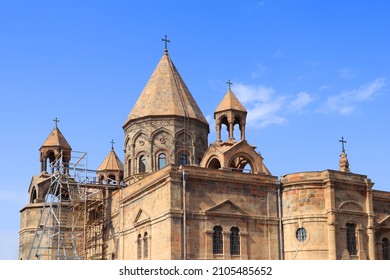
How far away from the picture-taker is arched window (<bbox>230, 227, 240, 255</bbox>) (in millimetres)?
34219

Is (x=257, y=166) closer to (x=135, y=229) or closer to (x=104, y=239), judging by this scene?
(x=135, y=229)

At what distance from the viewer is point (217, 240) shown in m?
34.1

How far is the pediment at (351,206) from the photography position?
35812mm

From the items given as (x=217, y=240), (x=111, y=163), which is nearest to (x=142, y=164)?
(x=111, y=163)

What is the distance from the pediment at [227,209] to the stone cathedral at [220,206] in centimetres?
5

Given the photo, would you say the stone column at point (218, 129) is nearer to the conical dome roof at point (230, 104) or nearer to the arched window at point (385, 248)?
the conical dome roof at point (230, 104)

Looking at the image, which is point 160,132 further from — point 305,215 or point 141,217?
point 305,215

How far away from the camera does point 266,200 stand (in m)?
35.9

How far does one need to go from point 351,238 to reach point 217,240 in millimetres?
7661

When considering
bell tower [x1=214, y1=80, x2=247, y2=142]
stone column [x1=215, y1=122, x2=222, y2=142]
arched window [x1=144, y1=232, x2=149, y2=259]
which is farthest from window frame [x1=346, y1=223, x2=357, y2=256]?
arched window [x1=144, y1=232, x2=149, y2=259]

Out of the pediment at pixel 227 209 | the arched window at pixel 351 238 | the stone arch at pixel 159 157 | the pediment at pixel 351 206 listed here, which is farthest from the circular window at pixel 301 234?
the stone arch at pixel 159 157
